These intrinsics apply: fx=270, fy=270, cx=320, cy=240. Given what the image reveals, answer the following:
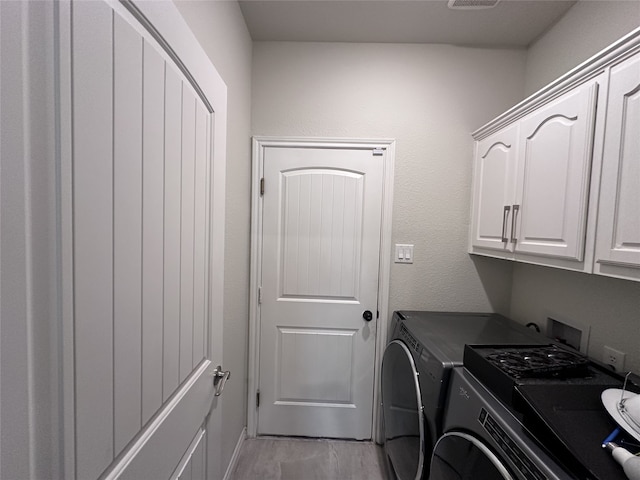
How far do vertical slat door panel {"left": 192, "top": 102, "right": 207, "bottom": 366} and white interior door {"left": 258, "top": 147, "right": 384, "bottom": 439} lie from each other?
919mm

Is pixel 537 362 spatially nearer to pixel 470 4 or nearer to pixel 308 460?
pixel 308 460

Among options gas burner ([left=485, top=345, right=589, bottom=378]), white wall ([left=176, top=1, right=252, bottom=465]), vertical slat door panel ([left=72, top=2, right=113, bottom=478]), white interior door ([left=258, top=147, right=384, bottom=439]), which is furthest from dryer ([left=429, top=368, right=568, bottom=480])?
white wall ([left=176, top=1, right=252, bottom=465])

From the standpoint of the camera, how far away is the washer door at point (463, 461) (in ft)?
2.47

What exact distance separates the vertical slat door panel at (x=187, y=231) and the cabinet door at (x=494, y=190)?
1.46 meters

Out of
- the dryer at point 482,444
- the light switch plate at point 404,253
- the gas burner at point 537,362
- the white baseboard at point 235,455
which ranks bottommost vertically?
the white baseboard at point 235,455

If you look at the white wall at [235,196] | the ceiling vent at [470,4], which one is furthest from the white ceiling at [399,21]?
the white wall at [235,196]

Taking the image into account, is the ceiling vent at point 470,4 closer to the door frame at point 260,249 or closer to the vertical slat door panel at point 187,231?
the door frame at point 260,249

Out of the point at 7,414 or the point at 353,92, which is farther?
the point at 353,92

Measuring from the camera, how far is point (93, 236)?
44cm

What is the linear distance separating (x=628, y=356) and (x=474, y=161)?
1197 millimetres

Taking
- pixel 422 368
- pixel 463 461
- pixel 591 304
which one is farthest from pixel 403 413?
pixel 591 304

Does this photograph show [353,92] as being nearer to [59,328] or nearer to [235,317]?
[235,317]

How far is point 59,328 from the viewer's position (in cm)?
38

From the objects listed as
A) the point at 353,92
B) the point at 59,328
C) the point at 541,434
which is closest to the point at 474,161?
the point at 353,92
